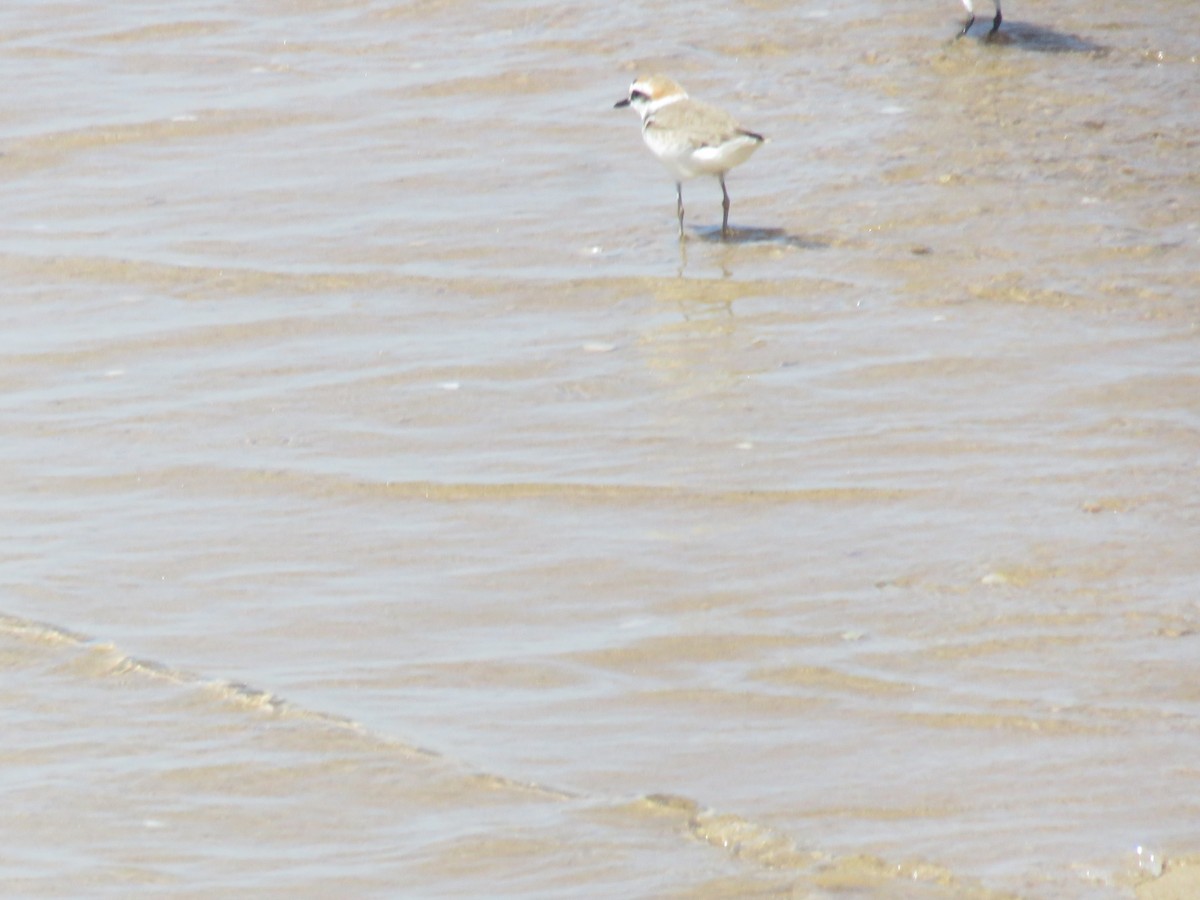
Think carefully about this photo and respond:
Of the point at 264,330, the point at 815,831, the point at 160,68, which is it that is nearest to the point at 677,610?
the point at 815,831

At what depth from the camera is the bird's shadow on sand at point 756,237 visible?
27.8 ft

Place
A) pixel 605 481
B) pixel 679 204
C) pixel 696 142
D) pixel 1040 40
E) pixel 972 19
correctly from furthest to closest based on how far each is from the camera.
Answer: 1. pixel 972 19
2. pixel 1040 40
3. pixel 679 204
4. pixel 696 142
5. pixel 605 481

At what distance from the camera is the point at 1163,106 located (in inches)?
398

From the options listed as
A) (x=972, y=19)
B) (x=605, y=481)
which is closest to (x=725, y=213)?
(x=605, y=481)

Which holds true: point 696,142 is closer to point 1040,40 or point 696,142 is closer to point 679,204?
point 679,204

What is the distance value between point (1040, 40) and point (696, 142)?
3.60 meters

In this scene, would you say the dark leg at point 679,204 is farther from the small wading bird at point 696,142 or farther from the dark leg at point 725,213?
the dark leg at point 725,213

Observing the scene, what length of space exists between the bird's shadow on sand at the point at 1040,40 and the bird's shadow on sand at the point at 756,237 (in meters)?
3.22

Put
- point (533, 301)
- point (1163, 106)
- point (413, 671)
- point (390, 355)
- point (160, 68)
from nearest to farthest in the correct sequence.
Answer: point (413, 671) → point (390, 355) → point (533, 301) → point (1163, 106) → point (160, 68)

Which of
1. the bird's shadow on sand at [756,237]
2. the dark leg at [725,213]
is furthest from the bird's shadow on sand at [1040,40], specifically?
the bird's shadow on sand at [756,237]

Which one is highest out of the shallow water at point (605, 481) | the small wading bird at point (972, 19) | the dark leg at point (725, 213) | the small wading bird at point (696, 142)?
the small wading bird at point (972, 19)

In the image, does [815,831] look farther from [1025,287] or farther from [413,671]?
[1025,287]

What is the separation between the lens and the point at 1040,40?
11.4 meters

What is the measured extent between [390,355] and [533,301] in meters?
0.78
